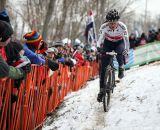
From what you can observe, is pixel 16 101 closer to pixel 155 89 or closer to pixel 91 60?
pixel 155 89

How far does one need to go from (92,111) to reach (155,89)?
4.62ft

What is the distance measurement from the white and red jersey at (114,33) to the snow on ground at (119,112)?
3.80ft

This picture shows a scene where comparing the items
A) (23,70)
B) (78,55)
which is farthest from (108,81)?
(78,55)

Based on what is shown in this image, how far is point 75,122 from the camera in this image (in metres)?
7.77

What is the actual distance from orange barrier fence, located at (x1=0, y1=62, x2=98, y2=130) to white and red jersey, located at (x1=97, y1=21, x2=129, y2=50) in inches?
59.1

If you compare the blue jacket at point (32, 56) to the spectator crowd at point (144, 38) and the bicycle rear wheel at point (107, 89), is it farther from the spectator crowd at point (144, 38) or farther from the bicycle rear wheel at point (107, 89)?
the spectator crowd at point (144, 38)

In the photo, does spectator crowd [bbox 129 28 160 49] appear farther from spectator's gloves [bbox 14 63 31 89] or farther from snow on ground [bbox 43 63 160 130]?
spectator's gloves [bbox 14 63 31 89]

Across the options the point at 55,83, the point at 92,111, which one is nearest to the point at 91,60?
the point at 55,83

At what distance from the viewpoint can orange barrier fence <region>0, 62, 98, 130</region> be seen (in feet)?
18.5

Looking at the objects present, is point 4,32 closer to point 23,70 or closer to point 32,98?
point 23,70

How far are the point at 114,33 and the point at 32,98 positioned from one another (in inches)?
117

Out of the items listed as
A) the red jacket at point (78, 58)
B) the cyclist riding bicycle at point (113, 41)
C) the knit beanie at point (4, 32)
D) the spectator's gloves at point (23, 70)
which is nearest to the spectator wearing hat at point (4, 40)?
the knit beanie at point (4, 32)

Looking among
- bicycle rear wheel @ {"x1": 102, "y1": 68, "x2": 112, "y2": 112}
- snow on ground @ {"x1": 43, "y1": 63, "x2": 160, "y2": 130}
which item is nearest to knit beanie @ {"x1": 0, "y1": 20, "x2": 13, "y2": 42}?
snow on ground @ {"x1": 43, "y1": 63, "x2": 160, "y2": 130}

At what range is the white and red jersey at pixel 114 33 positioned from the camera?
29.7 feet
